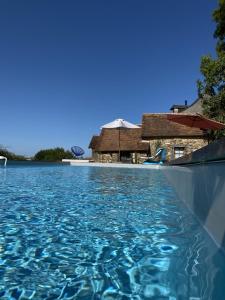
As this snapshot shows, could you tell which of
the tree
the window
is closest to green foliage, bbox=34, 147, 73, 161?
the window

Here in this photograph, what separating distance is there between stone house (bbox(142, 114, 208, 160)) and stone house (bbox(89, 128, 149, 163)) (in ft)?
5.76

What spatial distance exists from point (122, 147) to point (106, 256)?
101ft

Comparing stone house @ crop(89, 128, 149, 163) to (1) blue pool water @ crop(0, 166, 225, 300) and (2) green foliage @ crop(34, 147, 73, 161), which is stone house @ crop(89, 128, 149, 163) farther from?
(1) blue pool water @ crop(0, 166, 225, 300)

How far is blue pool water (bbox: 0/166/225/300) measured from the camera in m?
2.38

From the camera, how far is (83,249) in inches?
133

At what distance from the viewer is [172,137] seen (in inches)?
1196

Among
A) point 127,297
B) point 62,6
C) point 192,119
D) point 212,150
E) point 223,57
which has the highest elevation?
point 62,6

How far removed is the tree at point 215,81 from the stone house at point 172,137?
40.3ft

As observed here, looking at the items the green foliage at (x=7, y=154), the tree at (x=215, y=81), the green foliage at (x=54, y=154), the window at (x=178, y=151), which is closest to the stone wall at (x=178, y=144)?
the window at (x=178, y=151)

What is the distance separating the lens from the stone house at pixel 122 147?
1299 inches

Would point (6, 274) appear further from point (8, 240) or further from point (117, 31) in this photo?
point (117, 31)

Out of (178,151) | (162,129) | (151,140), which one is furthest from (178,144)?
(151,140)

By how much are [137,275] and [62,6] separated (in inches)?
744

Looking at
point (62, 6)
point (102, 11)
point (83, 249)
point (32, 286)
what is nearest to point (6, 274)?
point (32, 286)
